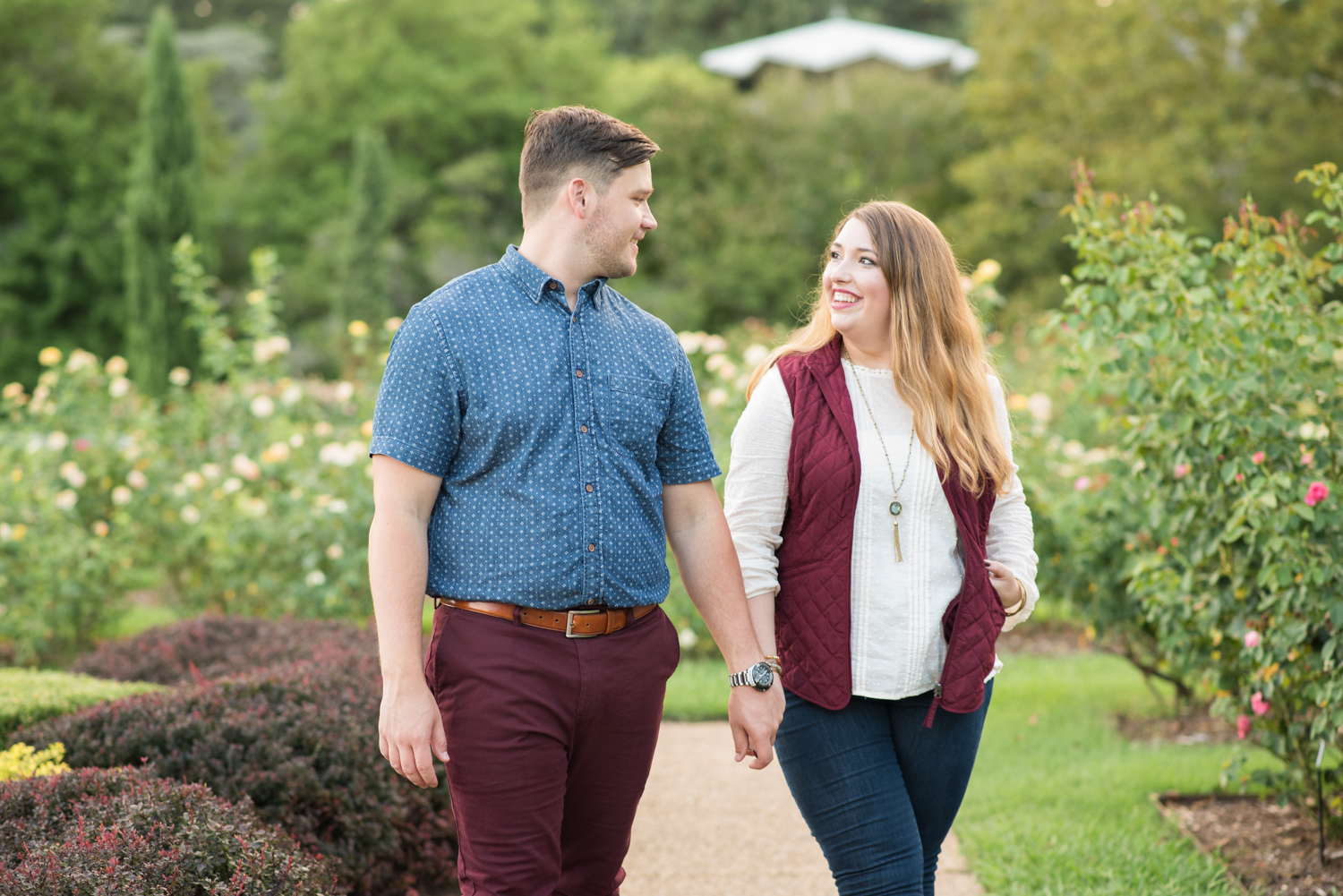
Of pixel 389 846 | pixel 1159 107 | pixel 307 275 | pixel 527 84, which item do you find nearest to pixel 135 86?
pixel 307 275

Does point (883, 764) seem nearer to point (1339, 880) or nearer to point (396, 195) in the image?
point (1339, 880)

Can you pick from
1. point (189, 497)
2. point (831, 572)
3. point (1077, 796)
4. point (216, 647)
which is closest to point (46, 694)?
point (216, 647)

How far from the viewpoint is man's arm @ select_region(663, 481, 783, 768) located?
240 cm

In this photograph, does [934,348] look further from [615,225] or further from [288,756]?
[288,756]

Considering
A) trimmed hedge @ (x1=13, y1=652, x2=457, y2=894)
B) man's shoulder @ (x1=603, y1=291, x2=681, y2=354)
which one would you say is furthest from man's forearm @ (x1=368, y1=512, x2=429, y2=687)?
trimmed hedge @ (x1=13, y1=652, x2=457, y2=894)

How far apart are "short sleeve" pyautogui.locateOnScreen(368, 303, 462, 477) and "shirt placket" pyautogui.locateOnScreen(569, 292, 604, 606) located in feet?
0.76

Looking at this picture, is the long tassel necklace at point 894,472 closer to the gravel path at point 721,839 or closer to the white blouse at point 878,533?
the white blouse at point 878,533

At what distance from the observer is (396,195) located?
24016mm

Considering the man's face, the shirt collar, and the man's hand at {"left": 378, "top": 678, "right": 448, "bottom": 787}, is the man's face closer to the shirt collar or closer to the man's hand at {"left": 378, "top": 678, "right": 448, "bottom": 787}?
the shirt collar

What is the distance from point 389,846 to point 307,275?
22053 millimetres

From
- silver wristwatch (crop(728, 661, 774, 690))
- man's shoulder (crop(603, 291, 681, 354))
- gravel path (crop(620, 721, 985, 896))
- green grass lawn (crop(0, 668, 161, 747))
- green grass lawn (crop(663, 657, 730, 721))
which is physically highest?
man's shoulder (crop(603, 291, 681, 354))

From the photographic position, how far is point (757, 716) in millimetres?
2395

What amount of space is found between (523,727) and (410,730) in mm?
204

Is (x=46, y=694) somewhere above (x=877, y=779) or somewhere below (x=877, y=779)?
below
